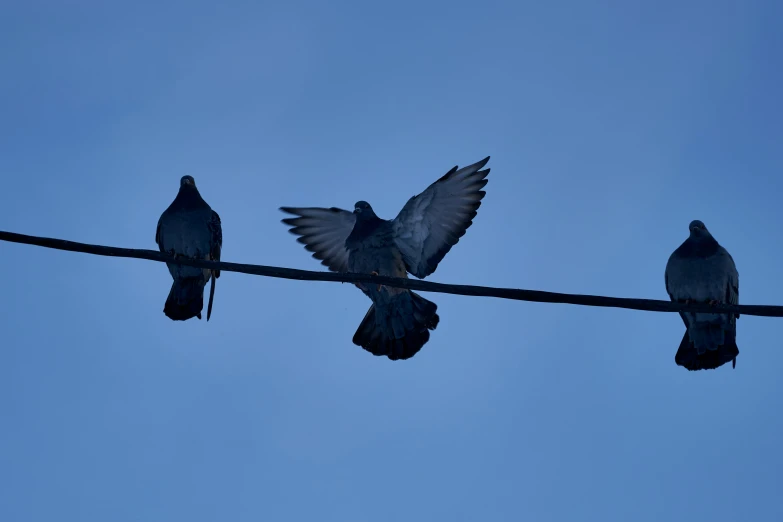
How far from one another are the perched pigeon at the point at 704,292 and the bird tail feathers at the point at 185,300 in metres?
4.44

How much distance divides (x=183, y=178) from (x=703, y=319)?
5.29m

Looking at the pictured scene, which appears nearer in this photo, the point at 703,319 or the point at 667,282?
the point at 703,319

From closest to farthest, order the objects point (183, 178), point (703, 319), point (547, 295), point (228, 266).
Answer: point (547, 295) → point (228, 266) → point (703, 319) → point (183, 178)

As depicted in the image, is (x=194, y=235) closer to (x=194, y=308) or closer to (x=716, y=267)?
(x=194, y=308)

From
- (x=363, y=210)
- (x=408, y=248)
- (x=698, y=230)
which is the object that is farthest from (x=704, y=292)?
(x=363, y=210)

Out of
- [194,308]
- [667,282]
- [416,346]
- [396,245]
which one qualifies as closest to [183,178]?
[194,308]

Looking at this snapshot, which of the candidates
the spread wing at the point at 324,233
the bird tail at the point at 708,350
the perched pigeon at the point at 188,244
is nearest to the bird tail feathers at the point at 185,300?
the perched pigeon at the point at 188,244

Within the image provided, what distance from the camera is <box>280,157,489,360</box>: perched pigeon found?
812cm

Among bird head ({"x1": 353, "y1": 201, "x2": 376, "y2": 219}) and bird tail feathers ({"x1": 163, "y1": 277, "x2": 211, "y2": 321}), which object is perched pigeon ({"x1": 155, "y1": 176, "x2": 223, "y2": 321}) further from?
bird head ({"x1": 353, "y1": 201, "x2": 376, "y2": 219})

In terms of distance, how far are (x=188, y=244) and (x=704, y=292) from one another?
4.90 m

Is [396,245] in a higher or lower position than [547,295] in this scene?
higher

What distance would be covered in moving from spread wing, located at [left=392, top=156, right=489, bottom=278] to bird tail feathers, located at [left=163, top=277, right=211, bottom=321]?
6.53 feet

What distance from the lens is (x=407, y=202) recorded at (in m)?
8.40

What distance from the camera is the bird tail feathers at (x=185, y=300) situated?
846cm
